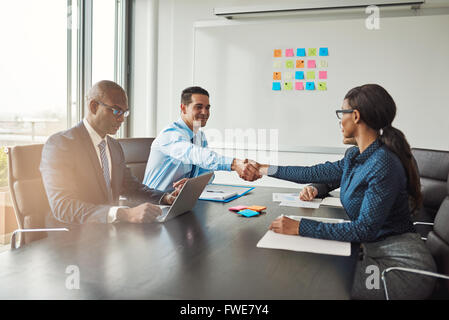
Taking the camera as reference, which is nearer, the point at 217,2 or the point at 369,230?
→ the point at 369,230

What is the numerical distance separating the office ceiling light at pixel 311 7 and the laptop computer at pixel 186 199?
107 inches

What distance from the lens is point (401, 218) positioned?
1.55 meters

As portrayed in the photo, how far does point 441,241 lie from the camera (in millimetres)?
1666

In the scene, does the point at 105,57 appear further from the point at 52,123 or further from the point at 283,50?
the point at 283,50

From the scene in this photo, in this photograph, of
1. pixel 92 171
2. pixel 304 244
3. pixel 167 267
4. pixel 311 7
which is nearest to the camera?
pixel 167 267

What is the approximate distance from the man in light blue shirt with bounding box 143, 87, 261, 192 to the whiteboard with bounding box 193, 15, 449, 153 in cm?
139

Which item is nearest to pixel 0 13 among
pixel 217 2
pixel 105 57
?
pixel 105 57

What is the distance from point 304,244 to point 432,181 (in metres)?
1.55

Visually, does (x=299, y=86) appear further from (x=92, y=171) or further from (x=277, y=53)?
(x=92, y=171)

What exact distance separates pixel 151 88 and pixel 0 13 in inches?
73.4

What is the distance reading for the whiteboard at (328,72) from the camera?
390 centimetres

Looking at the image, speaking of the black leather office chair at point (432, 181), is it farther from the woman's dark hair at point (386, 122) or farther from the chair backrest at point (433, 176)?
the woman's dark hair at point (386, 122)

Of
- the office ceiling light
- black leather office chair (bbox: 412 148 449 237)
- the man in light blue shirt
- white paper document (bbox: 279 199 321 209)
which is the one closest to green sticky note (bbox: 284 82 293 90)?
the office ceiling light

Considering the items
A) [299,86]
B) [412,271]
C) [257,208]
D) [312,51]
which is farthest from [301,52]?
[412,271]
